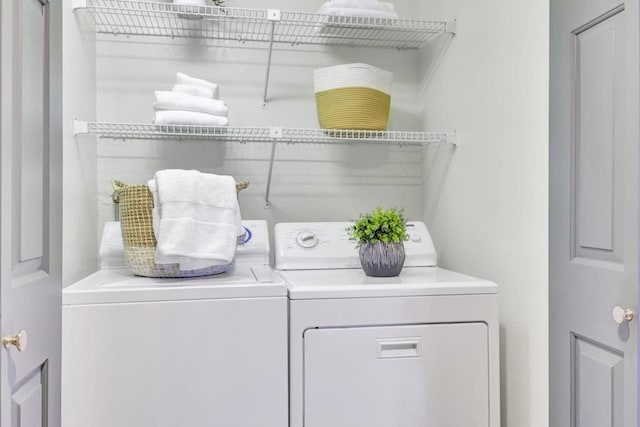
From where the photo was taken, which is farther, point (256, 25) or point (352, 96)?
point (256, 25)

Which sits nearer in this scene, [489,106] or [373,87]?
[489,106]

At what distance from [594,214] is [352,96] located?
3.36 feet

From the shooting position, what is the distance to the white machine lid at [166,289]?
1348 millimetres

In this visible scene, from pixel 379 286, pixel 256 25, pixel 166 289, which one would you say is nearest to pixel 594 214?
pixel 379 286

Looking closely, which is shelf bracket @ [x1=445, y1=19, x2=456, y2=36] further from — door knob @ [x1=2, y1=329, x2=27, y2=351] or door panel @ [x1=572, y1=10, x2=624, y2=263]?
door knob @ [x1=2, y1=329, x2=27, y2=351]

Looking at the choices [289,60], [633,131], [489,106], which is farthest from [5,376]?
[289,60]

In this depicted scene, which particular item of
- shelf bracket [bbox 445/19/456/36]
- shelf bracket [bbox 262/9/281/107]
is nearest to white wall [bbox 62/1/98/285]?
shelf bracket [bbox 262/9/281/107]

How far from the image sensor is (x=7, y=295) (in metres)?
0.85

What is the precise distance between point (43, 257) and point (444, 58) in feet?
5.68

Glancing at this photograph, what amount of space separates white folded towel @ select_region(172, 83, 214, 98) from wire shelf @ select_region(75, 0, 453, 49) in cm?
28

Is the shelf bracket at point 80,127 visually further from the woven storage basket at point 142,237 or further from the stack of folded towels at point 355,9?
the stack of folded towels at point 355,9

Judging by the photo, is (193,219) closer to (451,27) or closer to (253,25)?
(253,25)

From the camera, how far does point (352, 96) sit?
1.90 metres

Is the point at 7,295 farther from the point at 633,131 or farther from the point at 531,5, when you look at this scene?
the point at 531,5
